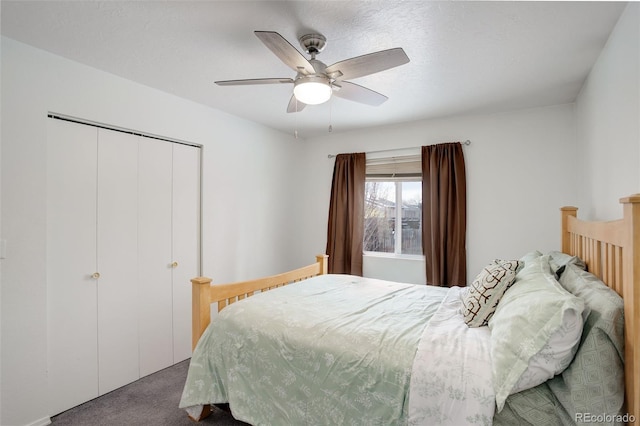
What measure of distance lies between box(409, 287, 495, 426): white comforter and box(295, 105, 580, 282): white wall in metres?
2.07

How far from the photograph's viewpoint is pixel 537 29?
5.90ft

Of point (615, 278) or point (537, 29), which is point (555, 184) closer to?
point (537, 29)

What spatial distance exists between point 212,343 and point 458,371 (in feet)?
4.65

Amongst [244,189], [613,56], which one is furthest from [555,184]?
[244,189]

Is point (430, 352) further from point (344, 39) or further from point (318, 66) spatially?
point (344, 39)

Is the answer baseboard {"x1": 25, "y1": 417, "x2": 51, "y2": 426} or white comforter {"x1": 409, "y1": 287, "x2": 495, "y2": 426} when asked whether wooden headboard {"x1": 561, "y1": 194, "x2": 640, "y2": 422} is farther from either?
baseboard {"x1": 25, "y1": 417, "x2": 51, "y2": 426}

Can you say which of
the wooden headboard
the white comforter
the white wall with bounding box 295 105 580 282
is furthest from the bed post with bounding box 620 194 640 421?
the white wall with bounding box 295 105 580 282

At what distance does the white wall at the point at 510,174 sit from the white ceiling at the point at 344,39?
39 cm

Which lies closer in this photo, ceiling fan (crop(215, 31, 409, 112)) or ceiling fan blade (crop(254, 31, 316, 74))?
ceiling fan blade (crop(254, 31, 316, 74))

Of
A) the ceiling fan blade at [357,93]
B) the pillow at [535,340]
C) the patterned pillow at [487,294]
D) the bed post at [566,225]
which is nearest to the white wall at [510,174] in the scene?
the bed post at [566,225]

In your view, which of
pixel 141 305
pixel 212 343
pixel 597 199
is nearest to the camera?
pixel 212 343

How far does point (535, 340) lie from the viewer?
1.19 metres

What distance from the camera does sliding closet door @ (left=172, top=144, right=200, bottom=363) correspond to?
2939 millimetres

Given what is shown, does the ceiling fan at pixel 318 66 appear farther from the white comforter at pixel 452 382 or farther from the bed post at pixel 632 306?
the white comforter at pixel 452 382
